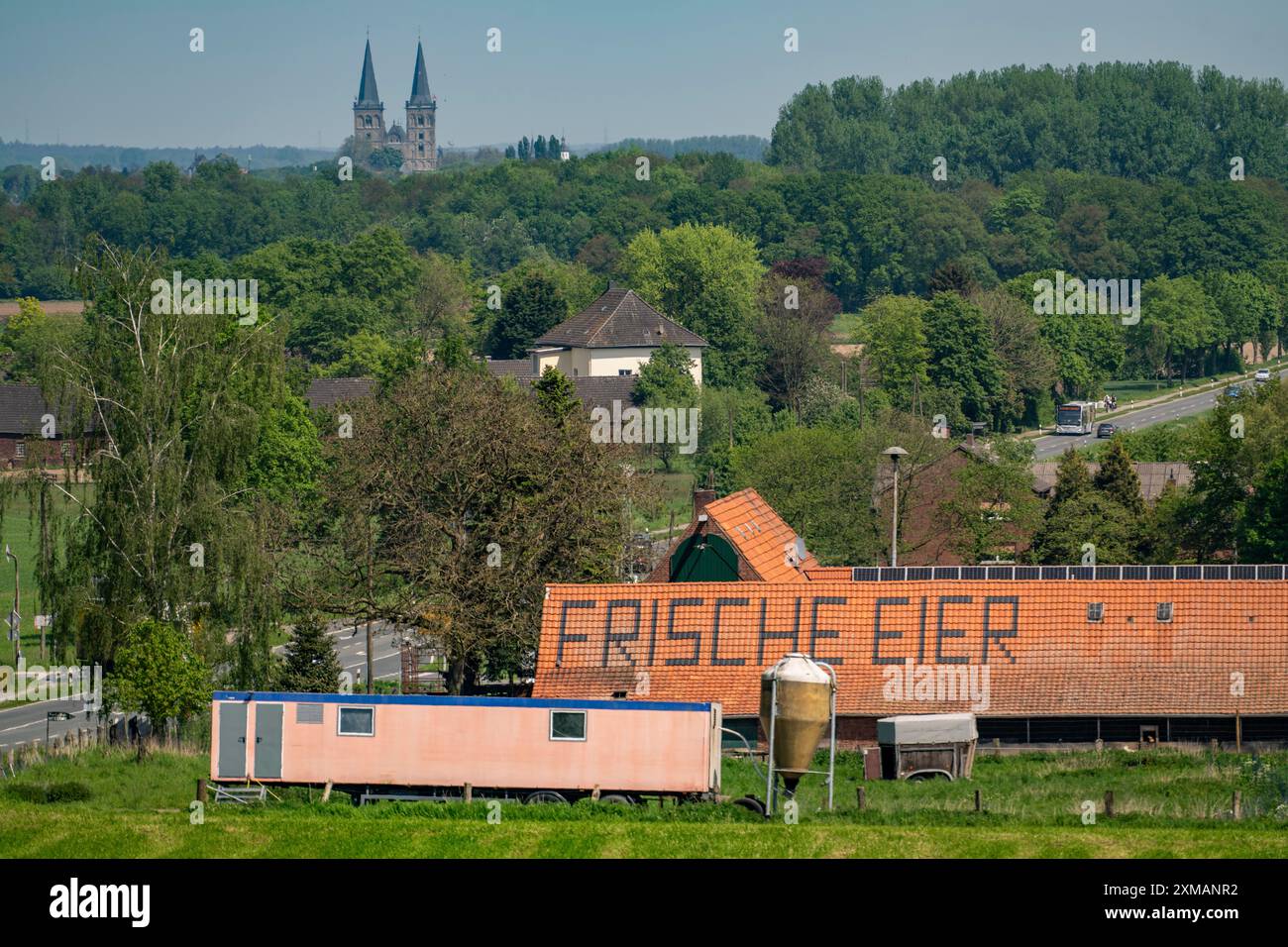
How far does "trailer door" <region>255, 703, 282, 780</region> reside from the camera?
42.3 m

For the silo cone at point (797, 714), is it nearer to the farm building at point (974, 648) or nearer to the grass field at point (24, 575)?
the farm building at point (974, 648)

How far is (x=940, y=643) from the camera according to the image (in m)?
50.0

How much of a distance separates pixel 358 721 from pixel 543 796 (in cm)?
414

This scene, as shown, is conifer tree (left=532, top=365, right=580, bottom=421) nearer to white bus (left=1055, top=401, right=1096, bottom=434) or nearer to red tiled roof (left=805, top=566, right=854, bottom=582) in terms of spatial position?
red tiled roof (left=805, top=566, right=854, bottom=582)

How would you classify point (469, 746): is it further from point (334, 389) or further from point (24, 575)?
point (334, 389)

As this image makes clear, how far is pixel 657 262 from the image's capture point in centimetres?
18450

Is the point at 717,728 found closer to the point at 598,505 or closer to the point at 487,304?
the point at 598,505

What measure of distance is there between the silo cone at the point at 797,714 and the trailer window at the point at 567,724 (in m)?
3.72

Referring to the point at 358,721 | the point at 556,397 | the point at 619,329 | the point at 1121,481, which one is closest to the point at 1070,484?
Answer: the point at 1121,481

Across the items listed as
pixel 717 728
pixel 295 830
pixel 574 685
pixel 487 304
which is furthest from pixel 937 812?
pixel 487 304

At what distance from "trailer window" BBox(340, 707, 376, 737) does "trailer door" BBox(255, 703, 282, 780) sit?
53.1 inches

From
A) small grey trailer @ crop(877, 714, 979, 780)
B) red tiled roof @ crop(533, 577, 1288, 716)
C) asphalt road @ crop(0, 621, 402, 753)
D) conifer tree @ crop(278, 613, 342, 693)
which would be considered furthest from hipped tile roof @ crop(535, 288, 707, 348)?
small grey trailer @ crop(877, 714, 979, 780)

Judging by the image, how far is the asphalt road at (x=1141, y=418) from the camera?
130 m

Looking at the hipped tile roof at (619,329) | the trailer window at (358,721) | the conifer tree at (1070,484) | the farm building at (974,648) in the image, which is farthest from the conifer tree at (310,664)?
the hipped tile roof at (619,329)
